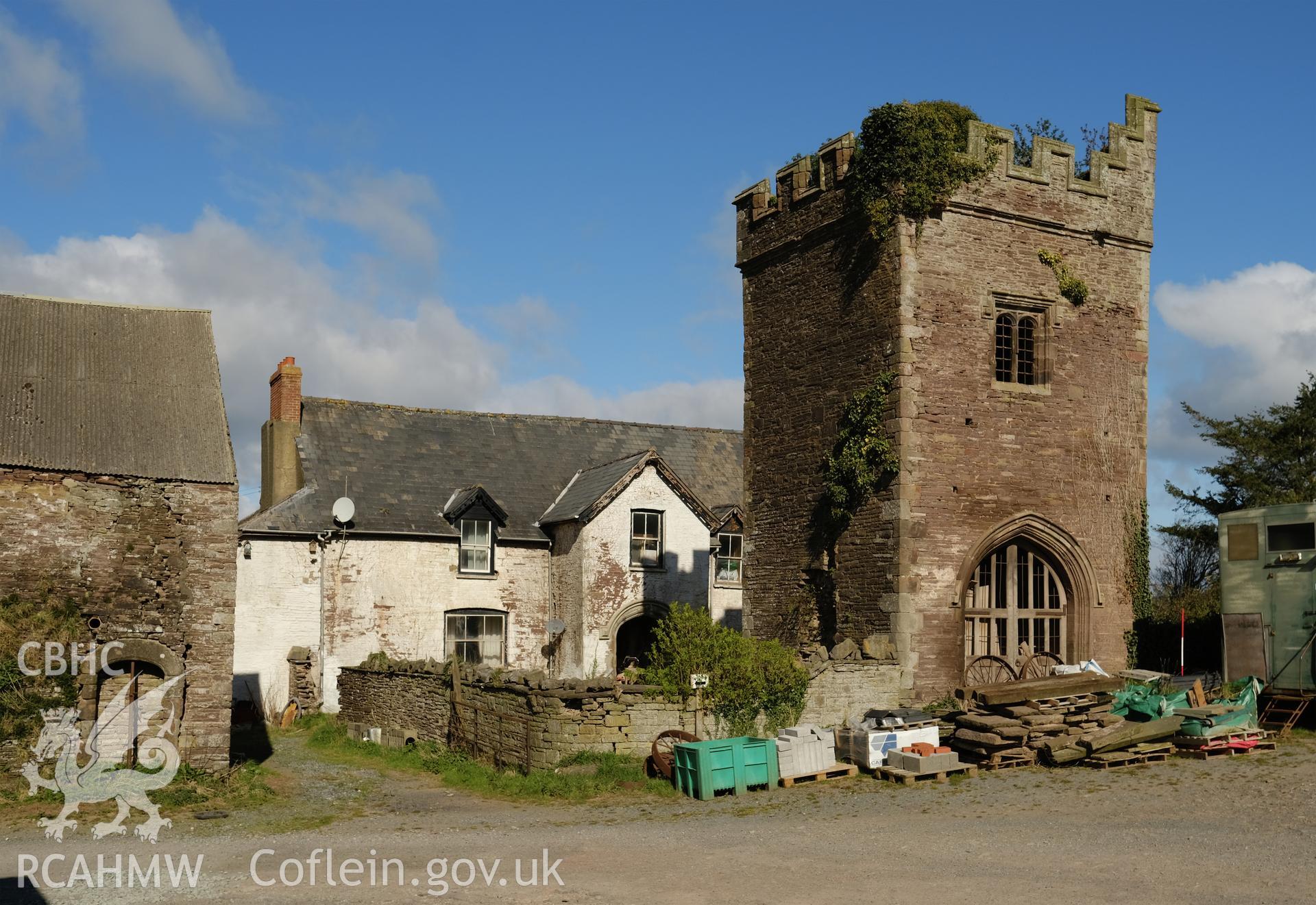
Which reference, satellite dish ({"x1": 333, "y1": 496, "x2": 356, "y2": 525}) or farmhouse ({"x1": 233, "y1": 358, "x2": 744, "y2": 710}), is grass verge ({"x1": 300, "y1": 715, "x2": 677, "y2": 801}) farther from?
satellite dish ({"x1": 333, "y1": 496, "x2": 356, "y2": 525})

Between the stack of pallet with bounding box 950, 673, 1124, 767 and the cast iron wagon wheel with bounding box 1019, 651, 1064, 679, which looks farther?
the cast iron wagon wheel with bounding box 1019, 651, 1064, 679

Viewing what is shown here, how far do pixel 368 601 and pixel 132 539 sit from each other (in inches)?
408

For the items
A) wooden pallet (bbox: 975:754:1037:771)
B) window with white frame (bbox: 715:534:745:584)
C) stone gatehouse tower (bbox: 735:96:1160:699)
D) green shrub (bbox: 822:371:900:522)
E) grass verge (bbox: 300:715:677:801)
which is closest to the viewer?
grass verge (bbox: 300:715:677:801)

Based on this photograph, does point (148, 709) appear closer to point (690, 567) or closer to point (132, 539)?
point (132, 539)

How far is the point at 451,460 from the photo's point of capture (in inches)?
1200

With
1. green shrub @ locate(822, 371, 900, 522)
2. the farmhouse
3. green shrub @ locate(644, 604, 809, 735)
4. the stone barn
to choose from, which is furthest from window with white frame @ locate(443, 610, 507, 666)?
green shrub @ locate(644, 604, 809, 735)

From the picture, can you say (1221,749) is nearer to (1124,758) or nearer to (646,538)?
(1124,758)

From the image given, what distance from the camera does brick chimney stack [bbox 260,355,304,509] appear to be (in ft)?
93.4

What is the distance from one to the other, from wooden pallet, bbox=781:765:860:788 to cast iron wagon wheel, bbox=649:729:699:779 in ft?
4.46

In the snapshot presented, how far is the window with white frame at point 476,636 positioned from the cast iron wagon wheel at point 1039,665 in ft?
42.5

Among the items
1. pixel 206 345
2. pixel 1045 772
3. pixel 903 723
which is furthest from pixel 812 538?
pixel 206 345

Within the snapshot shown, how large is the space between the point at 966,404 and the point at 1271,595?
18.1 feet

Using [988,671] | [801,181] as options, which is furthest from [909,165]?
[988,671]

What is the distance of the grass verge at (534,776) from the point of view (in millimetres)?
15688
